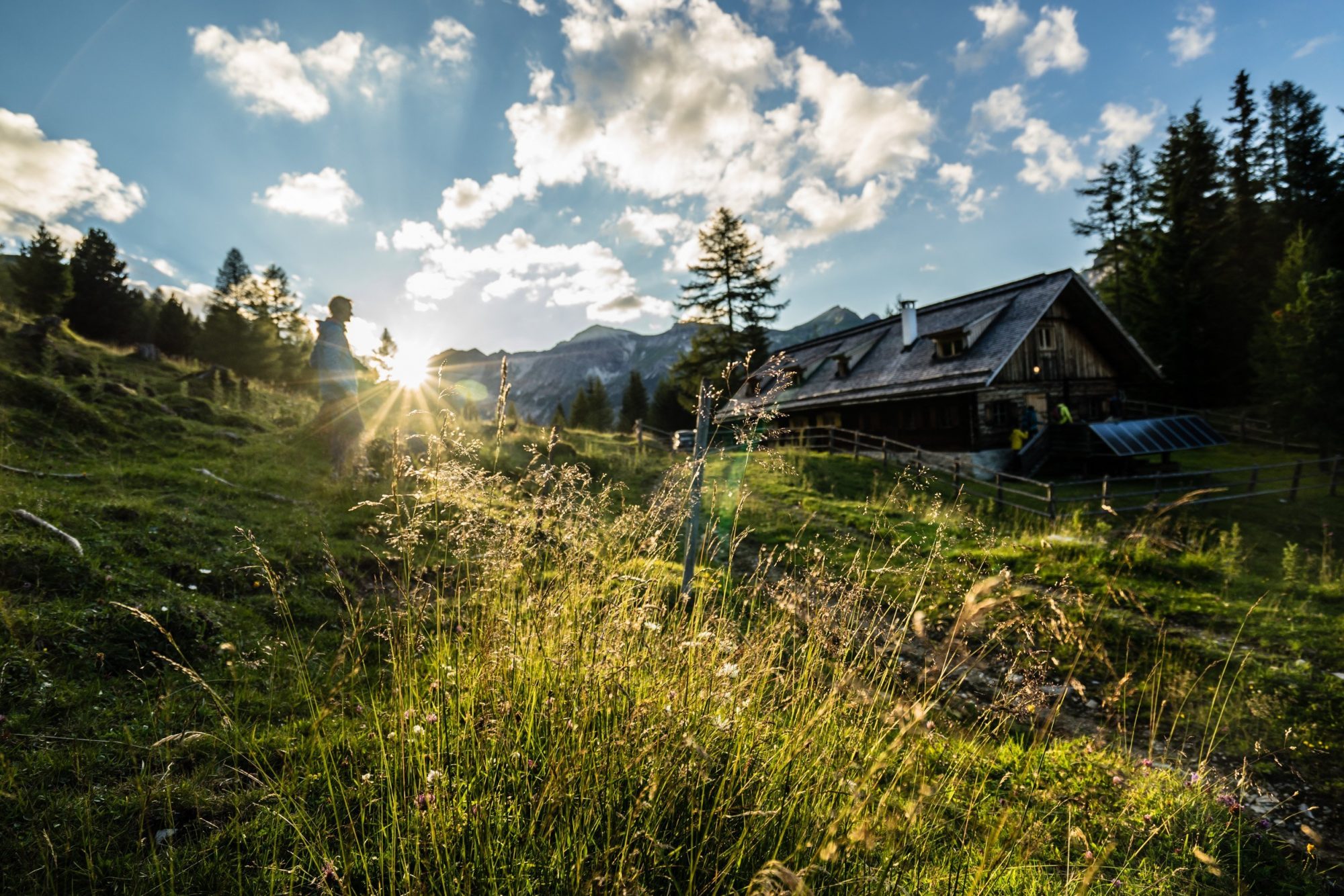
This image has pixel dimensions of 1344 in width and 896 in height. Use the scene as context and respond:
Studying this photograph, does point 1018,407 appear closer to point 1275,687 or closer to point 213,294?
point 1275,687

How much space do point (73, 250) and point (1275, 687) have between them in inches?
1897

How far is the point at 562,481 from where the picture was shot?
3557 millimetres

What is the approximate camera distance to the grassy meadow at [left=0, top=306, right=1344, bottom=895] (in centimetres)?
200

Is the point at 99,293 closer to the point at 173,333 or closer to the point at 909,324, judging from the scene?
the point at 173,333

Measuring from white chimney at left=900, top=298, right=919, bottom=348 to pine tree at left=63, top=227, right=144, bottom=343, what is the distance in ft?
139

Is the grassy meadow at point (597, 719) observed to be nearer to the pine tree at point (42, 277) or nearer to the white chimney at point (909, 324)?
the white chimney at point (909, 324)

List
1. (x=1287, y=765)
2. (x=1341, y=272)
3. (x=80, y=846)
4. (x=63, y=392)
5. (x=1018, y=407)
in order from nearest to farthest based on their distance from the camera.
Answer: (x=80, y=846), (x=1287, y=765), (x=63, y=392), (x=1341, y=272), (x=1018, y=407)

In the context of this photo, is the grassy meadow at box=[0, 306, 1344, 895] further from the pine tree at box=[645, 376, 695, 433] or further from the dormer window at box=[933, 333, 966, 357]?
the pine tree at box=[645, 376, 695, 433]

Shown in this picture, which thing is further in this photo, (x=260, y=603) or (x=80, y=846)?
(x=260, y=603)

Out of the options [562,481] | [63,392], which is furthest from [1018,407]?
[63,392]

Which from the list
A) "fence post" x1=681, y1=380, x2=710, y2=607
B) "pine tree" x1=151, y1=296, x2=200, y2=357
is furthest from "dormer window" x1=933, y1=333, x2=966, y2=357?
"pine tree" x1=151, y1=296, x2=200, y2=357

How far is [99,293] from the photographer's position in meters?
30.2

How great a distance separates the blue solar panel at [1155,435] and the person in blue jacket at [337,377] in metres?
21.5

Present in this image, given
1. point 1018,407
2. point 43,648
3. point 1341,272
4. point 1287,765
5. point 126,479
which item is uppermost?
point 1341,272
